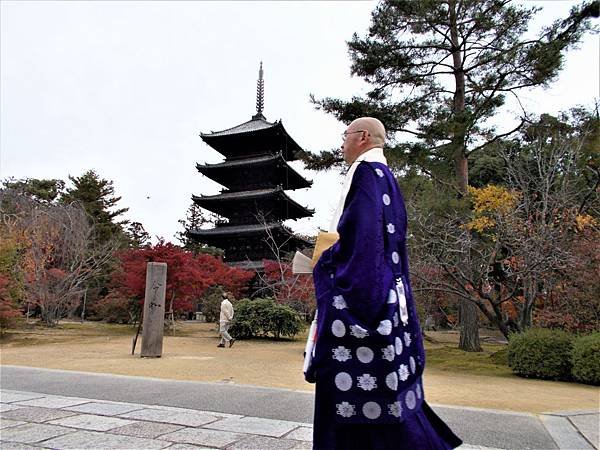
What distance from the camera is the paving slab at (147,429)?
3092 millimetres

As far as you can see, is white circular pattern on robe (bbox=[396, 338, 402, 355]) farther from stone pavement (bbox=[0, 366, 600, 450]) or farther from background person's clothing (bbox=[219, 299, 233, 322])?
background person's clothing (bbox=[219, 299, 233, 322])

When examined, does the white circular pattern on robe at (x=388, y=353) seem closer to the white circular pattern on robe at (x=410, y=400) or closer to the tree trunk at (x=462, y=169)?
the white circular pattern on robe at (x=410, y=400)

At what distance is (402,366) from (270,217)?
73.5ft

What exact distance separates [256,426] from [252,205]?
21002 mm

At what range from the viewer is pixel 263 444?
288 cm

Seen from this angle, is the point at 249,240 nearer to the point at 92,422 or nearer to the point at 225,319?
the point at 225,319

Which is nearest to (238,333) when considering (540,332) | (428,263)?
(428,263)

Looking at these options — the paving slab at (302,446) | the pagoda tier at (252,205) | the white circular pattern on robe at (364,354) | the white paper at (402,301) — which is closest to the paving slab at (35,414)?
the paving slab at (302,446)

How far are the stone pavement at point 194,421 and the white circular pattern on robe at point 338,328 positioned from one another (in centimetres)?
169

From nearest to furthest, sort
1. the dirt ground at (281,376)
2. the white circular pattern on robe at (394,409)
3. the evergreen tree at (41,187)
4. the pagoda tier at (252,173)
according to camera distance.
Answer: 1. the white circular pattern on robe at (394,409)
2. the dirt ground at (281,376)
3. the pagoda tier at (252,173)
4. the evergreen tree at (41,187)

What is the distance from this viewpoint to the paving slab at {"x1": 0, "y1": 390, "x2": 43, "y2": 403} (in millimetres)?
4148

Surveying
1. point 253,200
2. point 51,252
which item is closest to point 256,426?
point 51,252

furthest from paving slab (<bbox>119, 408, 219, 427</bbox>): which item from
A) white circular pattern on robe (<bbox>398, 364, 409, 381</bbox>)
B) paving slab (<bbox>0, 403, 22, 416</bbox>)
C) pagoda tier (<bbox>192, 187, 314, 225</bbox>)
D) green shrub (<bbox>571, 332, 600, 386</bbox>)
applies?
pagoda tier (<bbox>192, 187, 314, 225</bbox>)

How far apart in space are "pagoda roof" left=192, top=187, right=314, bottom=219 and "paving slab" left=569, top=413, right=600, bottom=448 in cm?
1879
